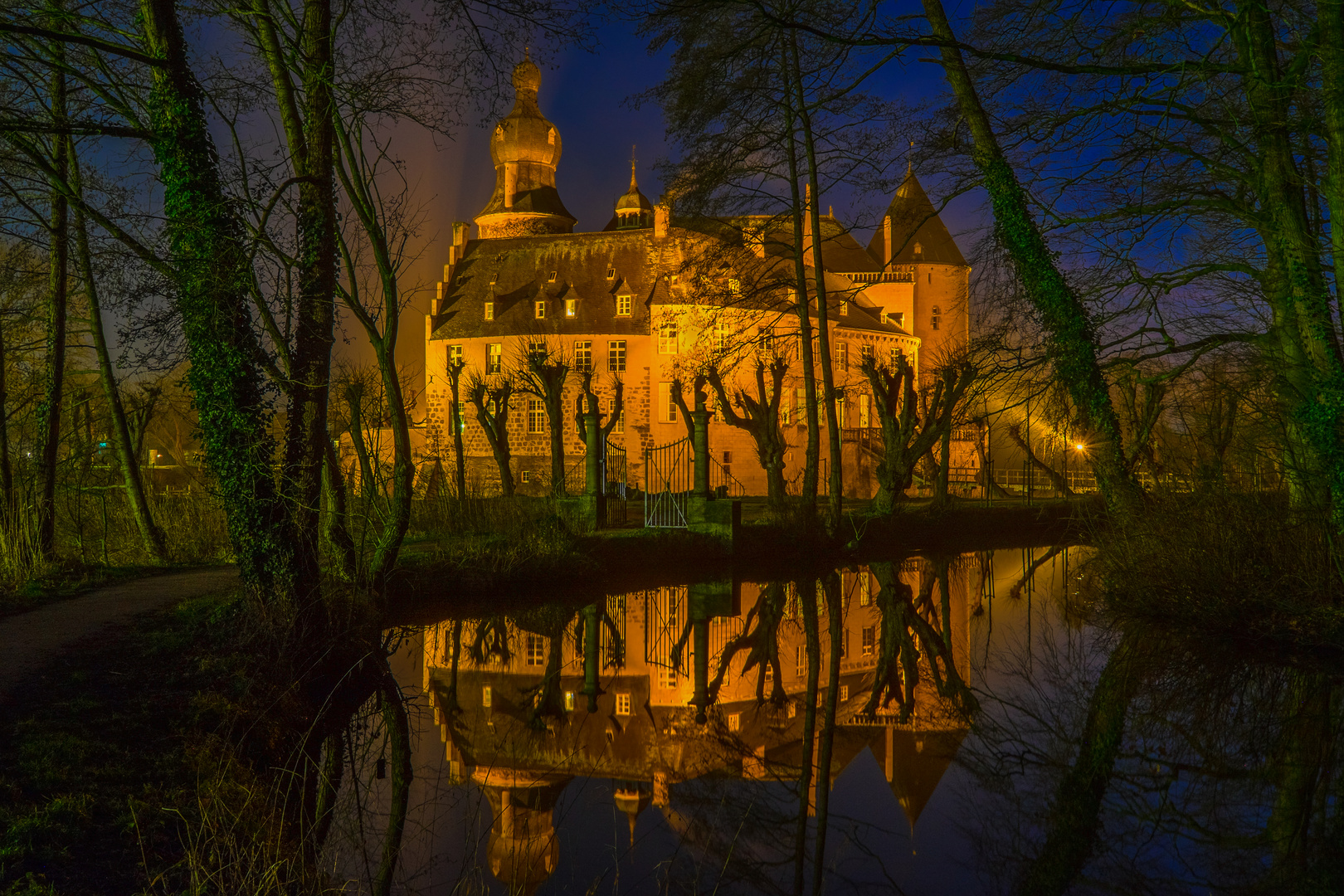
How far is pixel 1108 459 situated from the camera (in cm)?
1050

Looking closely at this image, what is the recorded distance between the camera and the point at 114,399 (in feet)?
40.9

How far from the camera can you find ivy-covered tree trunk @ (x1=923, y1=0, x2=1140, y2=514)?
10094 millimetres

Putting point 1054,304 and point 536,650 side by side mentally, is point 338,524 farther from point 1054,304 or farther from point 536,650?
point 1054,304

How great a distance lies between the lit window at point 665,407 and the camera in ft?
128

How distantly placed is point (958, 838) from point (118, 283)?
7.50 metres

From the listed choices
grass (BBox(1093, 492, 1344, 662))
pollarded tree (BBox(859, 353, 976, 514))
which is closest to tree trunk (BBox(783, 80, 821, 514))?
pollarded tree (BBox(859, 353, 976, 514))

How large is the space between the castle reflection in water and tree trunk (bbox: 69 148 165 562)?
5.01 m

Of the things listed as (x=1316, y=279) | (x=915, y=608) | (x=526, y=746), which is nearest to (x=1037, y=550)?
(x=915, y=608)

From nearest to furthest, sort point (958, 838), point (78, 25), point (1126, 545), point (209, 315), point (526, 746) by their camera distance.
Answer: point (958, 838), point (526, 746), point (209, 315), point (1126, 545), point (78, 25)

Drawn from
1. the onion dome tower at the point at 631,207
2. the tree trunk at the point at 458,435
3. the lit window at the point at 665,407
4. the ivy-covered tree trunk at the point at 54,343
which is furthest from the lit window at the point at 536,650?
the onion dome tower at the point at 631,207

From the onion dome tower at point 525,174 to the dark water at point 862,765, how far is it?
137 feet

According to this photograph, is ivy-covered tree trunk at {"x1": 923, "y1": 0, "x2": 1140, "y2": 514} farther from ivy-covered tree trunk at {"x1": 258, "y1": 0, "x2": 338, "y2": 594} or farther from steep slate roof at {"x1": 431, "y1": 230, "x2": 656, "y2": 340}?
steep slate roof at {"x1": 431, "y1": 230, "x2": 656, "y2": 340}

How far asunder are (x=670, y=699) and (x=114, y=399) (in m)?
8.65

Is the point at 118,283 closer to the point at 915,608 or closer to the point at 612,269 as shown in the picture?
the point at 915,608
